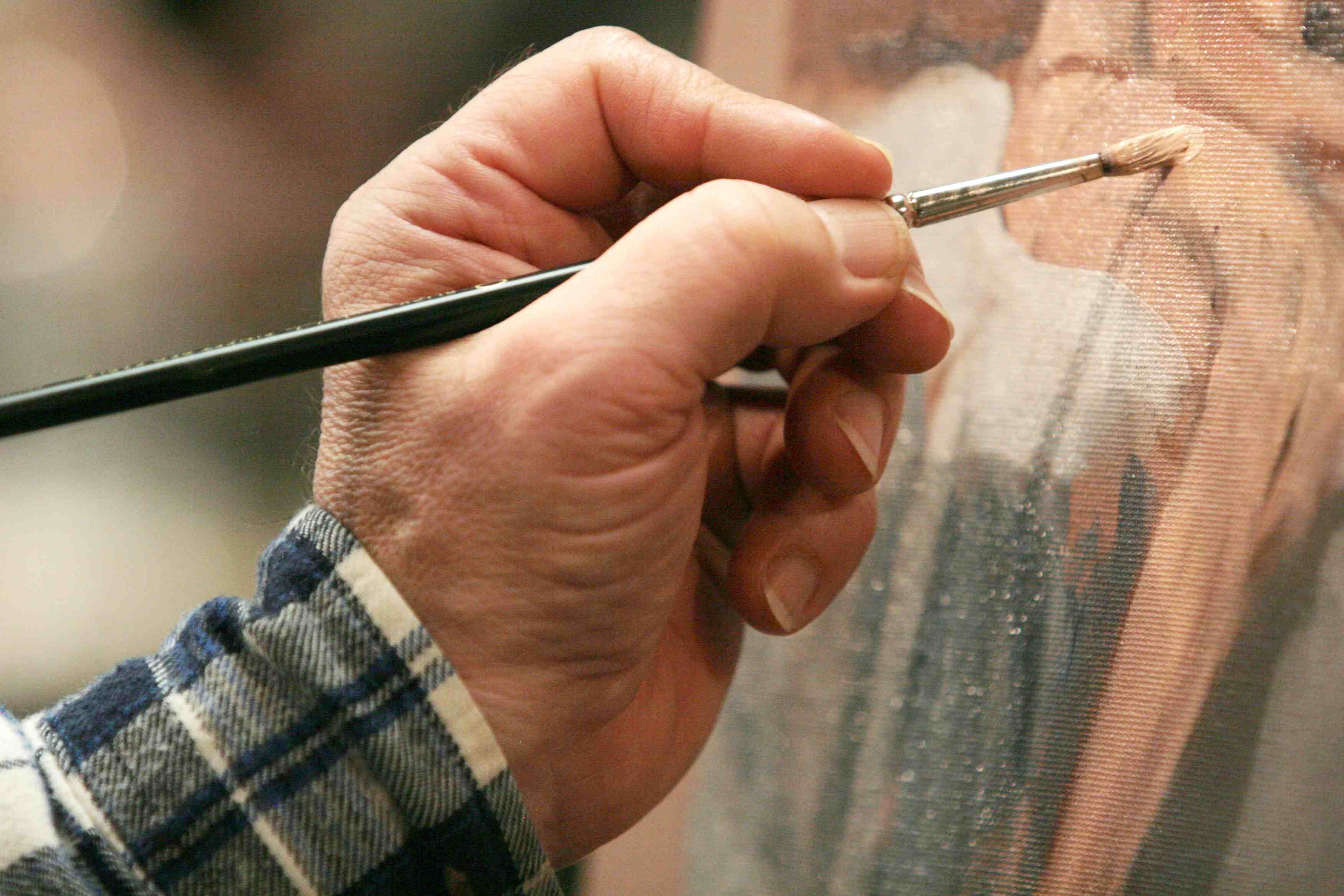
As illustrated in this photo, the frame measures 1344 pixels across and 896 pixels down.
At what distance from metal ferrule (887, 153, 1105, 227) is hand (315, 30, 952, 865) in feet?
0.08

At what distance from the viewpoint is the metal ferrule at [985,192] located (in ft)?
1.59

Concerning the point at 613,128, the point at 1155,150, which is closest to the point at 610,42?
the point at 613,128

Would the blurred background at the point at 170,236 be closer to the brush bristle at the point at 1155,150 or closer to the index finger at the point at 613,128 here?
the index finger at the point at 613,128

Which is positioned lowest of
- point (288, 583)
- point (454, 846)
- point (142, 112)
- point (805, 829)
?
point (805, 829)

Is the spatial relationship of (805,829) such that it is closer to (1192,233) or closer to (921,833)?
(921,833)

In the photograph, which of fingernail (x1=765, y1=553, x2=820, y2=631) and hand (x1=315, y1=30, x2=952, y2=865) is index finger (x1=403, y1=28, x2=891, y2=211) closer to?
hand (x1=315, y1=30, x2=952, y2=865)

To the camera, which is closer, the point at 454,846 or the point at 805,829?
the point at 454,846

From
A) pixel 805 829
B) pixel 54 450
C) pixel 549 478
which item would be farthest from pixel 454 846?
pixel 54 450

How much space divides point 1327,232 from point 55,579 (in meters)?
0.92

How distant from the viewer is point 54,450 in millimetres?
782

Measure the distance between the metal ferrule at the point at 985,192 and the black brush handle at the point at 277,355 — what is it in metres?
0.18

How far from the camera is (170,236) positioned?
2.53 ft

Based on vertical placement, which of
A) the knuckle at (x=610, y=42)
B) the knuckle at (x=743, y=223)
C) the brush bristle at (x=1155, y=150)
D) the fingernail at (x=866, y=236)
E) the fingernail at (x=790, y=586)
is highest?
the knuckle at (x=610, y=42)

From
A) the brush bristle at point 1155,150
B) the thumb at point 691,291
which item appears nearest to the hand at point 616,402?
the thumb at point 691,291
